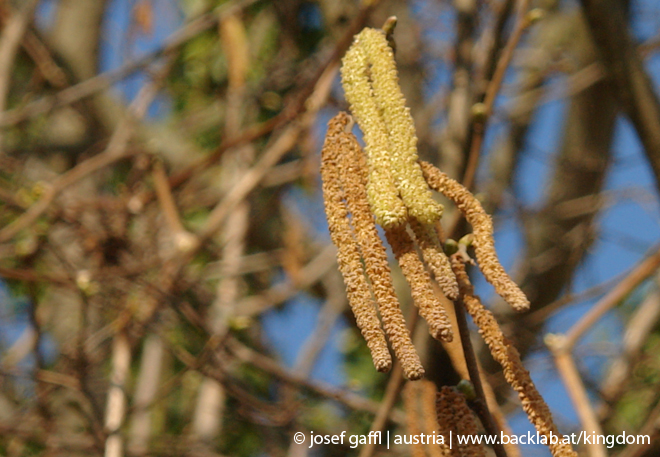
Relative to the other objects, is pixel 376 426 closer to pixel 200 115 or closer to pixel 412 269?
pixel 412 269

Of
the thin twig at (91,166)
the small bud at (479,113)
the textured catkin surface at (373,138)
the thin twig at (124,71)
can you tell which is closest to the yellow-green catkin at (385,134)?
the textured catkin surface at (373,138)

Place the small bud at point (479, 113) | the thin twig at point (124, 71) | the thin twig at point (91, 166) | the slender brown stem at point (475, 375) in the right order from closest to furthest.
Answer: the slender brown stem at point (475, 375)
the small bud at point (479, 113)
the thin twig at point (91, 166)
the thin twig at point (124, 71)

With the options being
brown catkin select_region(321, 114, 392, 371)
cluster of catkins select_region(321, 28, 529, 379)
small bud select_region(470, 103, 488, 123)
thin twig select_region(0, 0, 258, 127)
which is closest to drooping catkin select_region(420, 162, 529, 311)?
cluster of catkins select_region(321, 28, 529, 379)

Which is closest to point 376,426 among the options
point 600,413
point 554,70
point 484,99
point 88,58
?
point 484,99

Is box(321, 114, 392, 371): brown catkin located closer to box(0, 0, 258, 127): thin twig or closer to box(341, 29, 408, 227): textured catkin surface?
box(341, 29, 408, 227): textured catkin surface

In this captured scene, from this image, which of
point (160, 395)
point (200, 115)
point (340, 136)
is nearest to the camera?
point (340, 136)

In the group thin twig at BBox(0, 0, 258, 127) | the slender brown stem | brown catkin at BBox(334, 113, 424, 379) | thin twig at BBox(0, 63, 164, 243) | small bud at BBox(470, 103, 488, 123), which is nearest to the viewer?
brown catkin at BBox(334, 113, 424, 379)

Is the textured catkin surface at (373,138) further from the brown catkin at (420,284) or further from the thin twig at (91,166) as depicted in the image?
the thin twig at (91,166)
